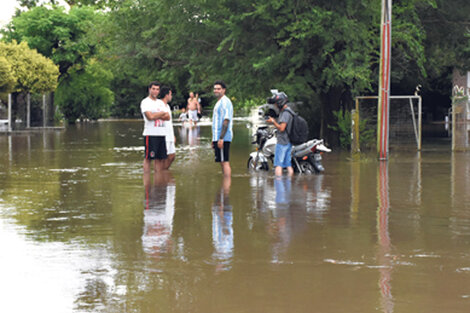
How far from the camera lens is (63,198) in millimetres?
13898

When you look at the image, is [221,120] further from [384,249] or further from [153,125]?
[384,249]

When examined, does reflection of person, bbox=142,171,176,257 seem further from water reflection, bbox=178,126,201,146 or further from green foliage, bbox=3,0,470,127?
water reflection, bbox=178,126,201,146

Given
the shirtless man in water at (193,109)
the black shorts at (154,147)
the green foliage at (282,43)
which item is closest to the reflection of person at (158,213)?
the black shorts at (154,147)

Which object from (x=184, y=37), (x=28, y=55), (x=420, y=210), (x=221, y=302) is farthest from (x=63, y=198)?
(x=28, y=55)

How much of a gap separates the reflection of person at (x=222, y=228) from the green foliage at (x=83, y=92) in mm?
54977

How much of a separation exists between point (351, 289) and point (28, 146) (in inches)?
961

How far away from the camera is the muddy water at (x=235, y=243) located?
6980mm

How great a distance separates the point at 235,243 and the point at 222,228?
108 cm

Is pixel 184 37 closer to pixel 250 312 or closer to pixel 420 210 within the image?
pixel 420 210

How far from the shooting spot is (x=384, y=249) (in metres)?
9.11

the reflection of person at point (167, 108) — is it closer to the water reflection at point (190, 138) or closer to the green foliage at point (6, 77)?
the water reflection at point (190, 138)

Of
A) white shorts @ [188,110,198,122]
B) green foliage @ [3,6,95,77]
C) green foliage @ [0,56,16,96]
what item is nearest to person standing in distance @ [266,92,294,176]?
green foliage @ [0,56,16,96]

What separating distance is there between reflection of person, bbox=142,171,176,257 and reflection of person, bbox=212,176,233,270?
547mm

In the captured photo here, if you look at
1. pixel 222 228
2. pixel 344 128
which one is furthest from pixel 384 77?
pixel 222 228
